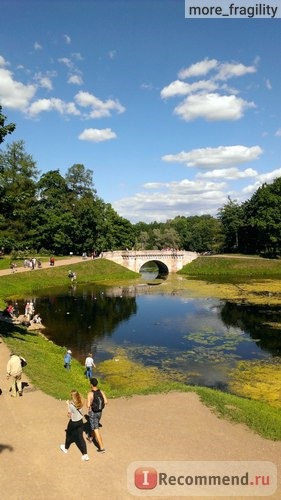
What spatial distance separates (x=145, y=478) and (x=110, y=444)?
215cm

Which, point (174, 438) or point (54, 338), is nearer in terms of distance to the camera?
point (174, 438)

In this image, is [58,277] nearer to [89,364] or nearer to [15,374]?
[89,364]

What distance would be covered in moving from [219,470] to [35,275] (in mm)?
55116

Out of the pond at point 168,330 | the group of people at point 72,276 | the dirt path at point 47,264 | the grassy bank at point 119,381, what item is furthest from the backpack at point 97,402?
the group of people at point 72,276

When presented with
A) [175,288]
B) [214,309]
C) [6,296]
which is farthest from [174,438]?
[175,288]

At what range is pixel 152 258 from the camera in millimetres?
85000

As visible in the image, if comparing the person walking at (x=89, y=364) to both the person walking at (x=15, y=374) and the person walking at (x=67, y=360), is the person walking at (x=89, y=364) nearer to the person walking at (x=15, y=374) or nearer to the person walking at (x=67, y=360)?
the person walking at (x=67, y=360)

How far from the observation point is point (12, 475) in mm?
11391

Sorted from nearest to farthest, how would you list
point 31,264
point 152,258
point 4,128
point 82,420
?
point 82,420 → point 4,128 → point 31,264 → point 152,258

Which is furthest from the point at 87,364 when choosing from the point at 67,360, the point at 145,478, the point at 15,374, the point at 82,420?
the point at 145,478

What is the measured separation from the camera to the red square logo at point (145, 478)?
11328 millimetres

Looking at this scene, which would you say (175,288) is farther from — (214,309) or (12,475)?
(12,475)

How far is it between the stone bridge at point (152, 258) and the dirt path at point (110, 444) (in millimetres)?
64235

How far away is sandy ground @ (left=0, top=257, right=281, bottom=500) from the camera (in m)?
11.1
